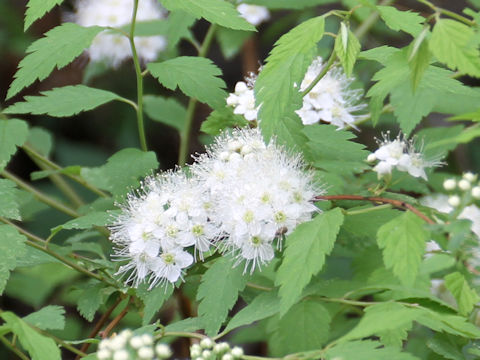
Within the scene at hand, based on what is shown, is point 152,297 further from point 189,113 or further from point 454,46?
point 189,113

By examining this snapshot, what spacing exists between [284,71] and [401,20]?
11.5 inches

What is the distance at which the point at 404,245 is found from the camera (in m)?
1.33

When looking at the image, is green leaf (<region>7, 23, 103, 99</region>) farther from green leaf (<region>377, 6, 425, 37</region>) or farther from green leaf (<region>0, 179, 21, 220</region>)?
green leaf (<region>377, 6, 425, 37</region>)

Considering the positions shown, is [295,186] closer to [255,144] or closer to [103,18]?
[255,144]

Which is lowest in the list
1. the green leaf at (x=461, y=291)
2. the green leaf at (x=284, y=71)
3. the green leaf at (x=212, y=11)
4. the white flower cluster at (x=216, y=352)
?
the white flower cluster at (x=216, y=352)

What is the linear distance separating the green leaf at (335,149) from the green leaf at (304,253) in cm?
31

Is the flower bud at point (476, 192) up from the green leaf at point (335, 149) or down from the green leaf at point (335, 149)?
up

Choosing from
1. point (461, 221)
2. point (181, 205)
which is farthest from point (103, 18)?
point (461, 221)

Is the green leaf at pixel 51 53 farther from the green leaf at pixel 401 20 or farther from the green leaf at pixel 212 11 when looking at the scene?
the green leaf at pixel 401 20

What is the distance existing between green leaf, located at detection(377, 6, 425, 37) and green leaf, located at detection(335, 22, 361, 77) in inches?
3.8

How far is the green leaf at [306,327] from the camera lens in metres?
1.62

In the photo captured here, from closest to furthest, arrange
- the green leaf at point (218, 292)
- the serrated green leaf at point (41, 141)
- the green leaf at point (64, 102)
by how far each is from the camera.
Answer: the green leaf at point (218, 292)
the green leaf at point (64, 102)
the serrated green leaf at point (41, 141)

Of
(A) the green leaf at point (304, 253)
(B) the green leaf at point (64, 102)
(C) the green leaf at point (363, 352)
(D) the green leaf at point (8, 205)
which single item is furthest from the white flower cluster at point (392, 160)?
(D) the green leaf at point (8, 205)

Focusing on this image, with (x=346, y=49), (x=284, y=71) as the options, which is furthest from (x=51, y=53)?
(x=346, y=49)
